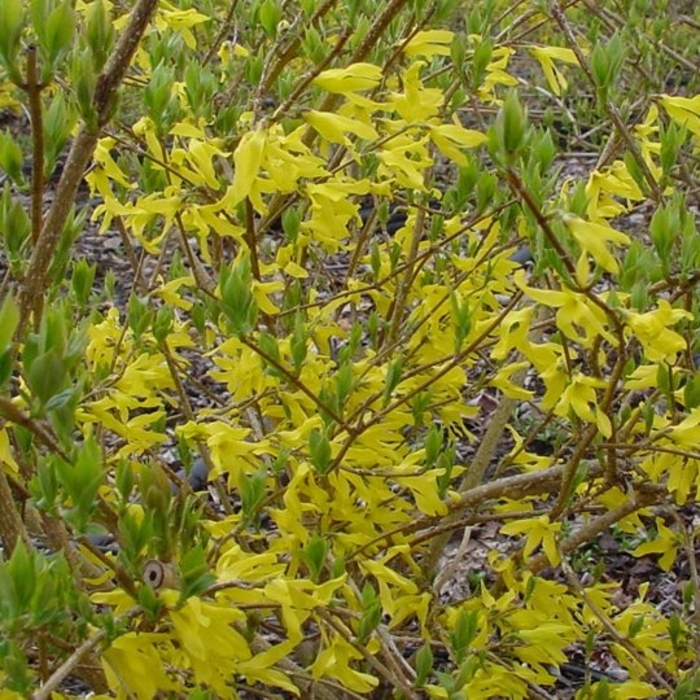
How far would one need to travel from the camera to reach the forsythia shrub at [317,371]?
4.01 ft

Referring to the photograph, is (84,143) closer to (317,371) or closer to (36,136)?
(36,136)

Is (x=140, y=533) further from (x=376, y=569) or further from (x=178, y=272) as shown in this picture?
(x=178, y=272)

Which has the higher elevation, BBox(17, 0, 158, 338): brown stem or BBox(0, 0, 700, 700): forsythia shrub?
BBox(17, 0, 158, 338): brown stem

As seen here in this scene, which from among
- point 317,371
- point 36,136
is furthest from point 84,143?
point 317,371

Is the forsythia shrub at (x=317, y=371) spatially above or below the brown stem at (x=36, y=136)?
below

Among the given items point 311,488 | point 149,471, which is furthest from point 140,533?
point 311,488

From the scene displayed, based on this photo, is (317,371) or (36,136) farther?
(317,371)

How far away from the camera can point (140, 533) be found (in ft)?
3.94

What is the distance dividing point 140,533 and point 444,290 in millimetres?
961

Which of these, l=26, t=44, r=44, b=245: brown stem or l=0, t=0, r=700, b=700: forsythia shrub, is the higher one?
l=26, t=44, r=44, b=245: brown stem

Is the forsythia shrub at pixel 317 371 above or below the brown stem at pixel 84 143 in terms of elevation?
below

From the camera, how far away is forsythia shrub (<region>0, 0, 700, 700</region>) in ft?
4.01

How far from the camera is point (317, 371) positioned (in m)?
1.88

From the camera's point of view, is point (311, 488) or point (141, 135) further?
point (141, 135)
